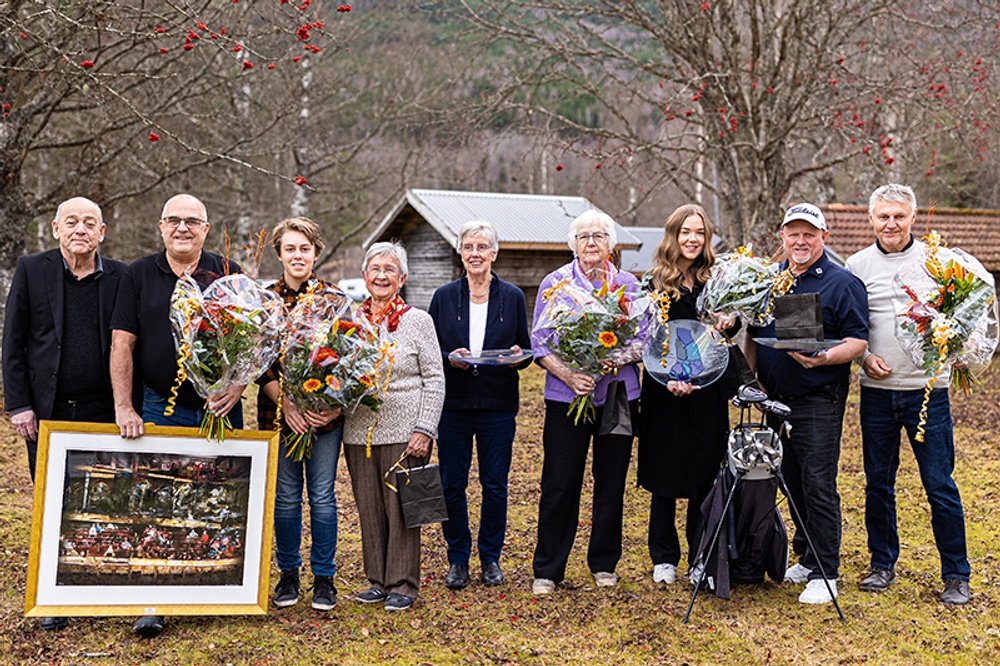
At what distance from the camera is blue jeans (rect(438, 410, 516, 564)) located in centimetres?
484

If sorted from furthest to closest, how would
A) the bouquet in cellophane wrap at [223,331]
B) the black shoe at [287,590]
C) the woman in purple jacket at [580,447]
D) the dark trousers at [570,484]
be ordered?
1. the dark trousers at [570,484]
2. the woman in purple jacket at [580,447]
3. the black shoe at [287,590]
4. the bouquet in cellophane wrap at [223,331]

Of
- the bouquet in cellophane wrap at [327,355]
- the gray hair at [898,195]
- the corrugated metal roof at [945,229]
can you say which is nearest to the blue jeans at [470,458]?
the bouquet in cellophane wrap at [327,355]

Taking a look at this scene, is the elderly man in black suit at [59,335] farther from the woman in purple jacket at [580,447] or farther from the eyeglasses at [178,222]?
the woman in purple jacket at [580,447]

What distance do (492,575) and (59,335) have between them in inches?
100

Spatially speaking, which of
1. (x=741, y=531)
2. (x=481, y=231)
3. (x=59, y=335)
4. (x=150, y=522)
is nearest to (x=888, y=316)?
(x=741, y=531)

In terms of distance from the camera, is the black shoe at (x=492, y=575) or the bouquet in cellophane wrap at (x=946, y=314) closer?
the bouquet in cellophane wrap at (x=946, y=314)

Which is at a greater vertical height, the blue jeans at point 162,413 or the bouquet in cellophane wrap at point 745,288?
the bouquet in cellophane wrap at point 745,288

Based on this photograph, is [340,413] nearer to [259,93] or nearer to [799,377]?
[799,377]

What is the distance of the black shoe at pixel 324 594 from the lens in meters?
4.53

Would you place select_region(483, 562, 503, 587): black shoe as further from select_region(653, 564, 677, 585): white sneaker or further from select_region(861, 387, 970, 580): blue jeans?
select_region(861, 387, 970, 580): blue jeans

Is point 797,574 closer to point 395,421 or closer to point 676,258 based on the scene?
point 676,258

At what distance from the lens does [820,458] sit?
15.3 feet

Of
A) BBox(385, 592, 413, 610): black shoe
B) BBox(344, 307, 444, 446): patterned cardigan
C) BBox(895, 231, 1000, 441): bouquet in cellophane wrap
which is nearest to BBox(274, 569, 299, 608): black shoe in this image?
BBox(385, 592, 413, 610): black shoe

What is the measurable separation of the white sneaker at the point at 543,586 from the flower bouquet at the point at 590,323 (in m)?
1.20
